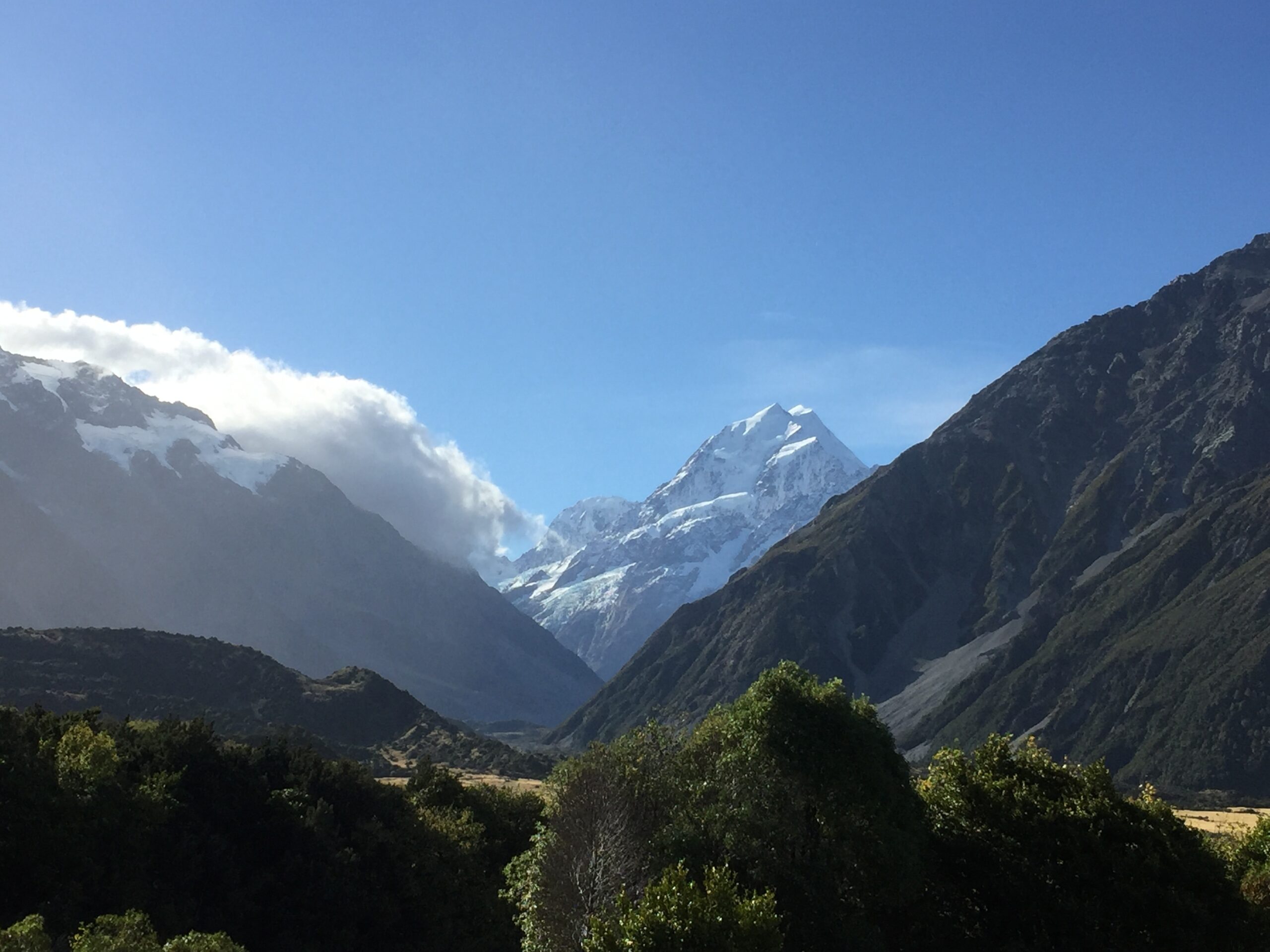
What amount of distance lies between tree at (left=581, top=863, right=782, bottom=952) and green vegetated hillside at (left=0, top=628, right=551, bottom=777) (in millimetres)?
125620

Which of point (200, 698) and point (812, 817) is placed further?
point (200, 698)

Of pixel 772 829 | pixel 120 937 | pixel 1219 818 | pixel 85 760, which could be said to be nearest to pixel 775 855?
pixel 772 829

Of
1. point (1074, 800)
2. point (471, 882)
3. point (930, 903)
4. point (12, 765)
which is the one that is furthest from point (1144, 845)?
point (12, 765)

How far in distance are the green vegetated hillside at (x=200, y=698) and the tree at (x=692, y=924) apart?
126 meters

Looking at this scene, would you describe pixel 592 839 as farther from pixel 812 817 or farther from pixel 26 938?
pixel 26 938

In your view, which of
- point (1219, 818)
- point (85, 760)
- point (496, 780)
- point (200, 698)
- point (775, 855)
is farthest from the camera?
point (200, 698)

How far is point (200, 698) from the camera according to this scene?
186625 millimetres

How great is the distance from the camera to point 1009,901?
41.1 meters

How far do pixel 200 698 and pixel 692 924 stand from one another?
179498 mm

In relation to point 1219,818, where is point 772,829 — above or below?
above

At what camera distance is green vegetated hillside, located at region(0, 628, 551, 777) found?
16312cm

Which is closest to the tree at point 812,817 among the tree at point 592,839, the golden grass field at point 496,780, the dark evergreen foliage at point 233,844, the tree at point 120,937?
the tree at point 592,839

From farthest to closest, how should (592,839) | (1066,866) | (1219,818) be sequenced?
(1219,818)
(592,839)
(1066,866)

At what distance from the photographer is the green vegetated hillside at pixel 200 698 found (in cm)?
16312
